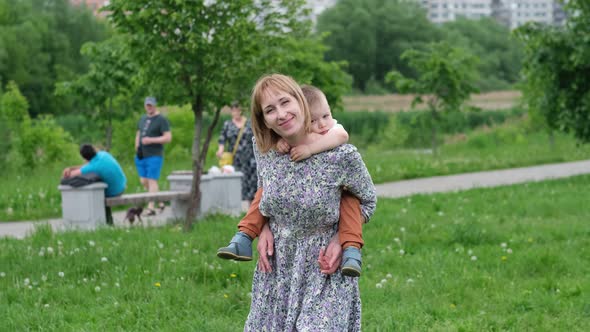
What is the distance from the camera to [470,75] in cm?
2356

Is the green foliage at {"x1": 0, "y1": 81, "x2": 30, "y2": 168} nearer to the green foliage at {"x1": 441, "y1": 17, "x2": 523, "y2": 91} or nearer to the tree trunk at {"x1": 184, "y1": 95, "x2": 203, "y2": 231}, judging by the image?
the tree trunk at {"x1": 184, "y1": 95, "x2": 203, "y2": 231}

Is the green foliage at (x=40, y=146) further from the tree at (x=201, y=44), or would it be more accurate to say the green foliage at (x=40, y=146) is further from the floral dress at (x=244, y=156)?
the tree at (x=201, y=44)

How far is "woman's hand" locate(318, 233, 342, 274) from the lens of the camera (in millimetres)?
3887

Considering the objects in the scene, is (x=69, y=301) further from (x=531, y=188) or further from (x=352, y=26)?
(x=352, y=26)

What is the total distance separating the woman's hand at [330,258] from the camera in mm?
3887

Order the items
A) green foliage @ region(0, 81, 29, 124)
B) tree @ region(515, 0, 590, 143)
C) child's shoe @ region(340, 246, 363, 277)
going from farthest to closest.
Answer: green foliage @ region(0, 81, 29, 124) → tree @ region(515, 0, 590, 143) → child's shoe @ region(340, 246, 363, 277)

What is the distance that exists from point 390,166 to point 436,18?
555 feet

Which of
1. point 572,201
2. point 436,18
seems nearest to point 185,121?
point 572,201

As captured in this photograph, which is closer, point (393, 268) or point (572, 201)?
point (393, 268)

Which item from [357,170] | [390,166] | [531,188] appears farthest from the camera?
[390,166]

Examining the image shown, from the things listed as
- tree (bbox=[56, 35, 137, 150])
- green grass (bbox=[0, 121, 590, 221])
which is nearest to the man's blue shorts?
green grass (bbox=[0, 121, 590, 221])

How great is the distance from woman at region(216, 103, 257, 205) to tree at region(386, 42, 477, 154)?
38.8 feet

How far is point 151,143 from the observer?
504 inches

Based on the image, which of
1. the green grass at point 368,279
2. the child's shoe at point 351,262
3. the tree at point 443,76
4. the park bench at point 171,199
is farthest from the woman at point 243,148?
the tree at point 443,76
